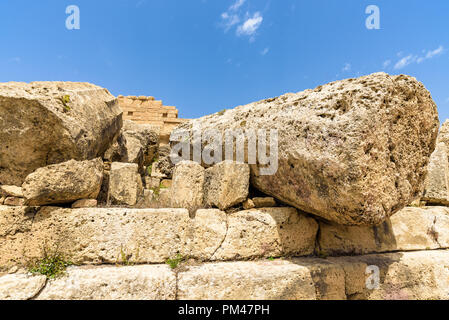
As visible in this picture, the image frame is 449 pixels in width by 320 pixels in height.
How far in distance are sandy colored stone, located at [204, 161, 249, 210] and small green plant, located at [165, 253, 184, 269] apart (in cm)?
64

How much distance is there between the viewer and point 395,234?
3465mm

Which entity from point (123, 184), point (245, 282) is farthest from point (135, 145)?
point (245, 282)

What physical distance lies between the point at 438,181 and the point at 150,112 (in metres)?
11.8

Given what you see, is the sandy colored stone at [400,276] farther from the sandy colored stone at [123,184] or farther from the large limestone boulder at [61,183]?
the large limestone boulder at [61,183]

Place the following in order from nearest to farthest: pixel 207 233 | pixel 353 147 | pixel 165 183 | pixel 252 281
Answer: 1. pixel 353 147
2. pixel 252 281
3. pixel 207 233
4. pixel 165 183

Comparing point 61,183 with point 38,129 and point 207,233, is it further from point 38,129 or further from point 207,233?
point 207,233

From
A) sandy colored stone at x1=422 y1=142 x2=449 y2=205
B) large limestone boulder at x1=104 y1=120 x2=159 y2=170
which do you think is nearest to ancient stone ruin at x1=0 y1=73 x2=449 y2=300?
large limestone boulder at x1=104 y1=120 x2=159 y2=170

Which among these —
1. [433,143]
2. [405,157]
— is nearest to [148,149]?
[405,157]

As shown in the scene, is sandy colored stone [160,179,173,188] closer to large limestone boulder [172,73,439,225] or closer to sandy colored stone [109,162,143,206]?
sandy colored stone [109,162,143,206]

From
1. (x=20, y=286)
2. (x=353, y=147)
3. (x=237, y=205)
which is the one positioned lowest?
(x=20, y=286)

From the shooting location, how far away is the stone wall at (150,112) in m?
13.0

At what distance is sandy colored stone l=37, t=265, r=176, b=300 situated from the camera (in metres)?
2.06

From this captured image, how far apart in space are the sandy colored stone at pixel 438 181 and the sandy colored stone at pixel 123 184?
4282 mm

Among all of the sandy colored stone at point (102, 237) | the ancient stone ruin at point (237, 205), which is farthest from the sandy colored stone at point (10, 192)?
the sandy colored stone at point (102, 237)
